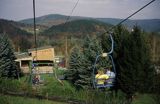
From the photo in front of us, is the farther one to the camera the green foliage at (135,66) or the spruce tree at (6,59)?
the spruce tree at (6,59)

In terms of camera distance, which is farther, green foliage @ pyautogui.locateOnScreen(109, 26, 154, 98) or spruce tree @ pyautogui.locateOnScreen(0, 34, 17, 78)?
spruce tree @ pyautogui.locateOnScreen(0, 34, 17, 78)

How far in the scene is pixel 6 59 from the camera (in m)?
42.5

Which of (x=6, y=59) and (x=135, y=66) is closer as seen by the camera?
(x=135, y=66)

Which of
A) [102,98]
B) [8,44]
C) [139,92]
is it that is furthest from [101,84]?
[8,44]

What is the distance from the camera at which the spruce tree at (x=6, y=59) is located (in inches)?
1632

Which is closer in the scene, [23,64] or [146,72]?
[146,72]

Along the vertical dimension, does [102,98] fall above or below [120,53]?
below

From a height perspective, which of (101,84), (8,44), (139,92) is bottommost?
(139,92)

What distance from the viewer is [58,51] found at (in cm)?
12938

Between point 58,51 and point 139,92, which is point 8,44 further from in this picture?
point 58,51

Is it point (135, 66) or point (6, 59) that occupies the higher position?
point (6, 59)

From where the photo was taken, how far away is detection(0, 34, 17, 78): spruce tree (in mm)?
41444

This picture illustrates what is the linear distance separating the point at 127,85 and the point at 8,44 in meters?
18.6

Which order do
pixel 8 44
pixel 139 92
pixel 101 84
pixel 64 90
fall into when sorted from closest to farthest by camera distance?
pixel 101 84 → pixel 64 90 → pixel 139 92 → pixel 8 44
